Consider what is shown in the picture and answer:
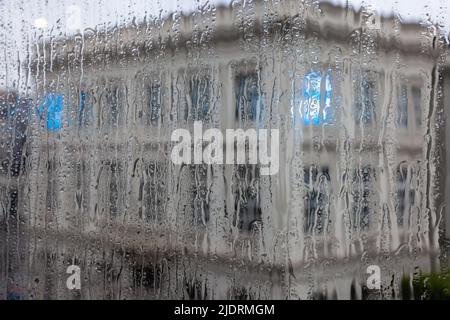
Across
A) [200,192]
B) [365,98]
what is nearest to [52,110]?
[200,192]

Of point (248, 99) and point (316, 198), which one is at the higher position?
point (248, 99)

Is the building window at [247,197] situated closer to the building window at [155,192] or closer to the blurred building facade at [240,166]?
the blurred building facade at [240,166]

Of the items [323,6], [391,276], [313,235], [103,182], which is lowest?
[391,276]

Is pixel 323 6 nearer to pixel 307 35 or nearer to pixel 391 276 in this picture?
pixel 307 35

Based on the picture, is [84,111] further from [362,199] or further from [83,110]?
[362,199]

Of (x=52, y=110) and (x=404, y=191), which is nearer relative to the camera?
(x=404, y=191)

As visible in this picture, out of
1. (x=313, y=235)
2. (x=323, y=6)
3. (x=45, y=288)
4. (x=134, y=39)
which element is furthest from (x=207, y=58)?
(x=45, y=288)

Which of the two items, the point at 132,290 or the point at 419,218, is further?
the point at 132,290

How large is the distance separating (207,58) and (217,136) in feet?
0.73

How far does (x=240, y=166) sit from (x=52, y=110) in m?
0.59

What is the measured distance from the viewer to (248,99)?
1127 millimetres

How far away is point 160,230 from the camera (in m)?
1.13

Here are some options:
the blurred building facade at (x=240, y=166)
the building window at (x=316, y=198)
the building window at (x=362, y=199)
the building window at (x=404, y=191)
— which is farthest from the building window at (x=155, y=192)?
the building window at (x=404, y=191)

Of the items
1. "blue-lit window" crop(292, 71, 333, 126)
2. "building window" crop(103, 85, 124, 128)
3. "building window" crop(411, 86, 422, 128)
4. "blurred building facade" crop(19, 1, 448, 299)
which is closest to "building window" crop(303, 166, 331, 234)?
"blurred building facade" crop(19, 1, 448, 299)
